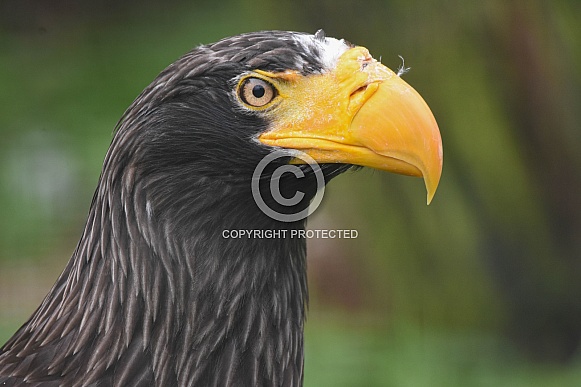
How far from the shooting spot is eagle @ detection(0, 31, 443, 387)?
2617 mm

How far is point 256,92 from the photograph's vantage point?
2.63 metres

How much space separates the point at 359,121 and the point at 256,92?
0.31 meters

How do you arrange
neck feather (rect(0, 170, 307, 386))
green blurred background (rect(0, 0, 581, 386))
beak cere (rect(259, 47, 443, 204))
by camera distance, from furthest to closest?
green blurred background (rect(0, 0, 581, 386)), neck feather (rect(0, 170, 307, 386)), beak cere (rect(259, 47, 443, 204))

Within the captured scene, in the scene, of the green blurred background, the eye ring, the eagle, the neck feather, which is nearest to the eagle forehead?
the eagle

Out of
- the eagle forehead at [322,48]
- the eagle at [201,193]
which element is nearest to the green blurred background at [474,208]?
the eagle forehead at [322,48]

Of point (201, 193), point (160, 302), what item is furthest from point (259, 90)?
point (160, 302)

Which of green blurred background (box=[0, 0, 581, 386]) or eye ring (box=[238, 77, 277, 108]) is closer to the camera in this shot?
eye ring (box=[238, 77, 277, 108])

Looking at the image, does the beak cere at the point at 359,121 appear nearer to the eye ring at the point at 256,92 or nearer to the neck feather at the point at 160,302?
the eye ring at the point at 256,92

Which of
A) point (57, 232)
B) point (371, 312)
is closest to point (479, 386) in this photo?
point (371, 312)

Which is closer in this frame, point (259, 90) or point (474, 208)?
point (259, 90)

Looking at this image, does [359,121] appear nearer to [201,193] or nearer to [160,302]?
[201,193]

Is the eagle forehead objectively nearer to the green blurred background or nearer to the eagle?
the eagle

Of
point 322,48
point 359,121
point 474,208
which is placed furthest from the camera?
point 474,208

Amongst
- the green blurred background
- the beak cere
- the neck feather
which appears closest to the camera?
the beak cere
